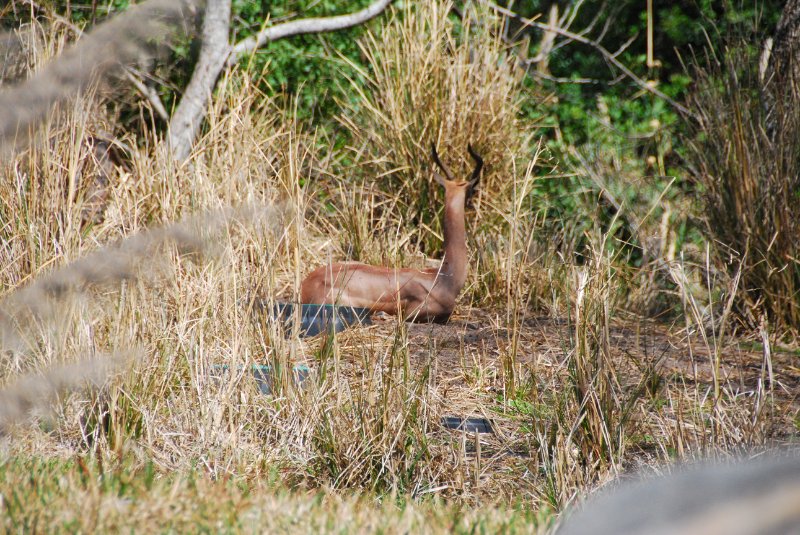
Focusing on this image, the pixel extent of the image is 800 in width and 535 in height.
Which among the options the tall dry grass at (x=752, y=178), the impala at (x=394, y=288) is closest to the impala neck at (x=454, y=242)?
the impala at (x=394, y=288)

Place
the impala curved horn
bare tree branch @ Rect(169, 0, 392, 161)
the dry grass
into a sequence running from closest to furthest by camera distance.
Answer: the dry grass → the impala curved horn → bare tree branch @ Rect(169, 0, 392, 161)

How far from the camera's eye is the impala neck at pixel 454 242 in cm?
679

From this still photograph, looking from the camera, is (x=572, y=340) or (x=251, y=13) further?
(x=251, y=13)

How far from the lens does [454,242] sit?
6988mm

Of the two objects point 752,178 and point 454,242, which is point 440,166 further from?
point 752,178

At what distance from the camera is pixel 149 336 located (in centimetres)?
442

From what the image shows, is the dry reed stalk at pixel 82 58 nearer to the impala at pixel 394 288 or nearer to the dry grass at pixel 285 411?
the dry grass at pixel 285 411

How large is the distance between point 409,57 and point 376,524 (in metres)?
6.52

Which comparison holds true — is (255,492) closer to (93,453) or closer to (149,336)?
(93,453)

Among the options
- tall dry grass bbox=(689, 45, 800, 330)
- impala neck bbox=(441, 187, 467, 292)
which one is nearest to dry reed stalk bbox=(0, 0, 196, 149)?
impala neck bbox=(441, 187, 467, 292)

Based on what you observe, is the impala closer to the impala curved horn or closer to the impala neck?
the impala neck

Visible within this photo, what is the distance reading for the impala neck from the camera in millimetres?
6789

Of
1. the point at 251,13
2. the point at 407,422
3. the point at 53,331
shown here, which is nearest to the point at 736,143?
the point at 407,422

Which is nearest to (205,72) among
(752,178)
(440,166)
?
(440,166)
